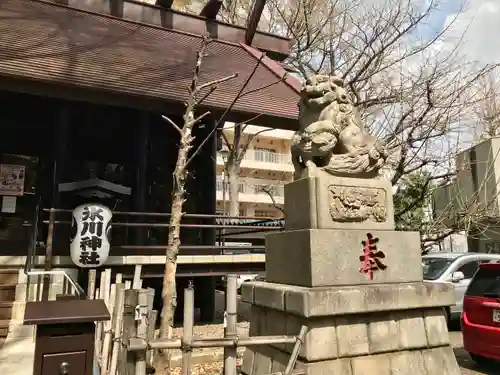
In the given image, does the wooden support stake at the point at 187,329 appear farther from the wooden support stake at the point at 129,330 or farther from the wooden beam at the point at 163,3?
the wooden beam at the point at 163,3

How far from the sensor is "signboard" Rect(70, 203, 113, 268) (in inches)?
303

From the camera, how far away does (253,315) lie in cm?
477

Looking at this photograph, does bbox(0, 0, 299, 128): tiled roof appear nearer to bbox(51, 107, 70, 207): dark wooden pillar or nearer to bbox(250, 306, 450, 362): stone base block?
bbox(51, 107, 70, 207): dark wooden pillar

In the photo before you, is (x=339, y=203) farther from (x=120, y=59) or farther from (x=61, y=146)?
(x=61, y=146)

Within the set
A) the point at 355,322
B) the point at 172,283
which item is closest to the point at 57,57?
the point at 172,283

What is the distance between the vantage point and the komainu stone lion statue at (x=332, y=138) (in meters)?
4.46

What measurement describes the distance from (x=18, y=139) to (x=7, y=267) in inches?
149

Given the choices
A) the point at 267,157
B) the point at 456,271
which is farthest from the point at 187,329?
the point at 267,157

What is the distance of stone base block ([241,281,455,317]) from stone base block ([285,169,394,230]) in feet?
2.13

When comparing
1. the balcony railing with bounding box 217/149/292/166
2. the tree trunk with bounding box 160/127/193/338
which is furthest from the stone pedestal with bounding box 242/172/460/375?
the balcony railing with bounding box 217/149/292/166

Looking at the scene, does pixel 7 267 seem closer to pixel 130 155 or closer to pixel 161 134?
pixel 130 155

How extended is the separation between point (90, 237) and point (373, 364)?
223 inches

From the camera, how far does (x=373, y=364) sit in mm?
3947

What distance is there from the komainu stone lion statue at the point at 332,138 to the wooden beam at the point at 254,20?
7.87 m
